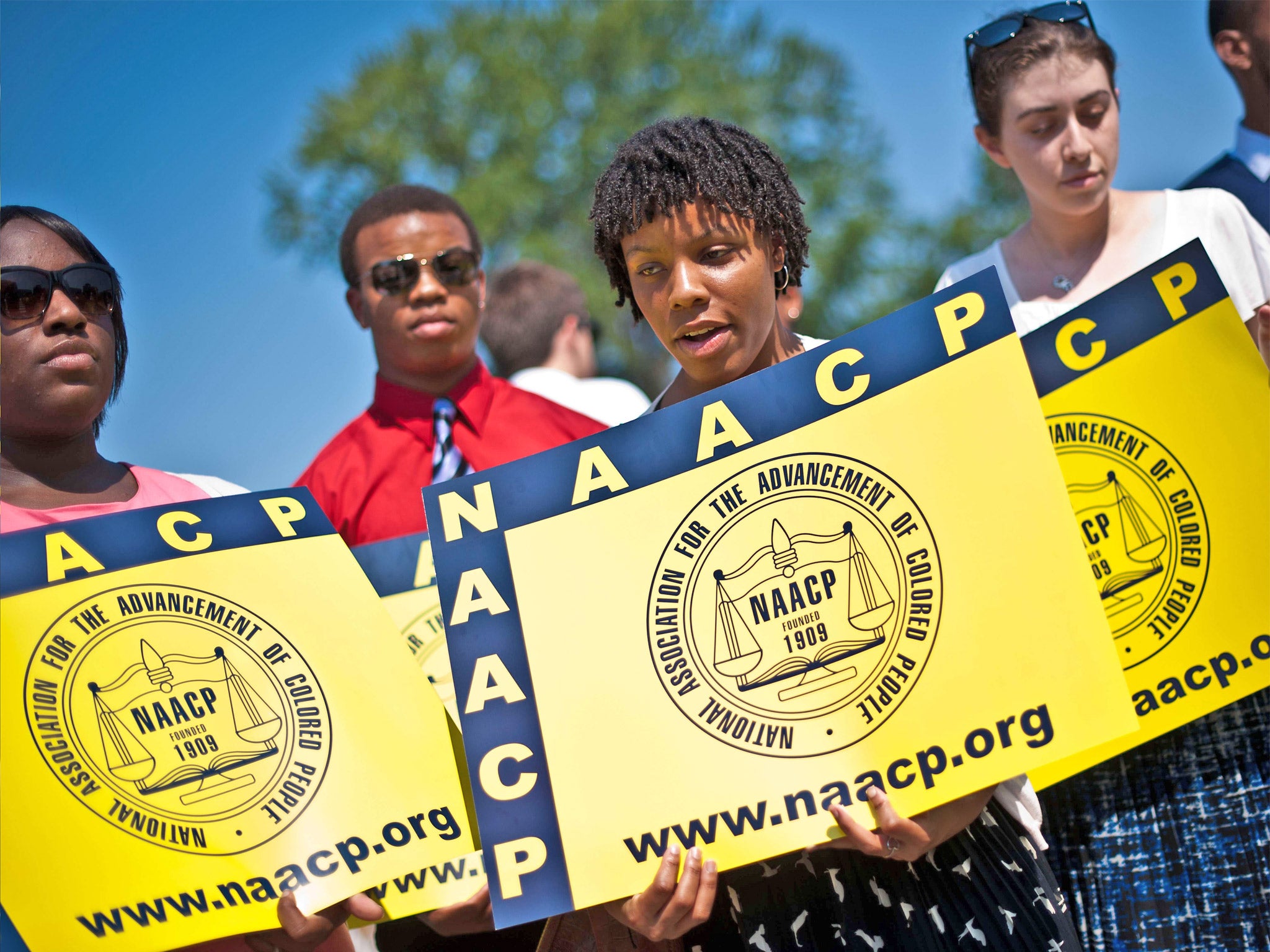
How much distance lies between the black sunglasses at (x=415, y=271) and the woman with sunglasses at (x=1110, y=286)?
1.33 meters

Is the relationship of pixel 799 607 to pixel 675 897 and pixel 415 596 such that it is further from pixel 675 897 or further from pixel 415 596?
pixel 415 596

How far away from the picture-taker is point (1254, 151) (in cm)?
311

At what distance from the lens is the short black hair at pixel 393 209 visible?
132 inches

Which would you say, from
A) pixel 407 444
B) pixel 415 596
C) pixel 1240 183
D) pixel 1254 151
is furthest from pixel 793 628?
pixel 1254 151

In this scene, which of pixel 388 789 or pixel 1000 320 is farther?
pixel 388 789

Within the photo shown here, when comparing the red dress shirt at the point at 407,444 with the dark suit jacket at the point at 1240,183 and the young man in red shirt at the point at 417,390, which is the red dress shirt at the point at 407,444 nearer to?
the young man in red shirt at the point at 417,390

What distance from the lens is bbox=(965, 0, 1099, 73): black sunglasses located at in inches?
110

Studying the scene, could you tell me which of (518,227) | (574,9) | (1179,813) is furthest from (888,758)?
(574,9)

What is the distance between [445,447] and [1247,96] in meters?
2.35

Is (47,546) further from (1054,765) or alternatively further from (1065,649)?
(1054,765)

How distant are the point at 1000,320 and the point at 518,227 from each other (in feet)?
70.5

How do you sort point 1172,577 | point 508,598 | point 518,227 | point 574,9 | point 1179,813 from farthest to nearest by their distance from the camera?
1. point 574,9
2. point 518,227
3. point 1179,813
4. point 1172,577
5. point 508,598

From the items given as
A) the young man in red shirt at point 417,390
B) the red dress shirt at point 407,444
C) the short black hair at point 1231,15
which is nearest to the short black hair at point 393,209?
the young man in red shirt at point 417,390

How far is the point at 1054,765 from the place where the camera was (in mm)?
2270
